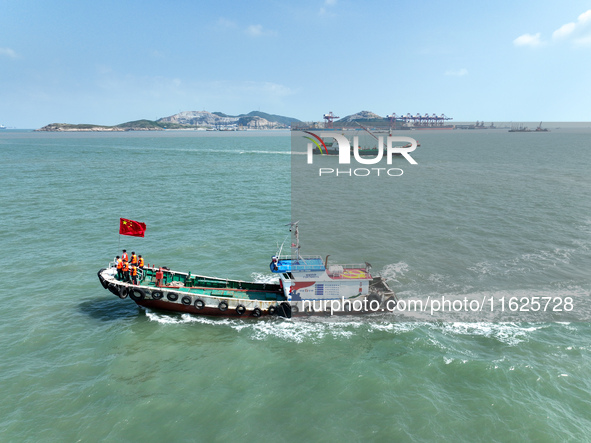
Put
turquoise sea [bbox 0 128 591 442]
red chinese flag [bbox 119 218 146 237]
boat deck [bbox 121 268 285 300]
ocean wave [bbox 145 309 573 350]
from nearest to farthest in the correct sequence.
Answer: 1. turquoise sea [bbox 0 128 591 442]
2. ocean wave [bbox 145 309 573 350]
3. red chinese flag [bbox 119 218 146 237]
4. boat deck [bbox 121 268 285 300]

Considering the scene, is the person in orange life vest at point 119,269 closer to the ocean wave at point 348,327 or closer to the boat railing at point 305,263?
the ocean wave at point 348,327

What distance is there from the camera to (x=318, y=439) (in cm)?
1509

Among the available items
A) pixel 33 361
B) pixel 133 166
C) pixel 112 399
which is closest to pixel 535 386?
pixel 112 399

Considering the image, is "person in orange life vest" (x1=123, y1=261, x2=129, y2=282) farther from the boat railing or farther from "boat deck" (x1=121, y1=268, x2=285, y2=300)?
the boat railing

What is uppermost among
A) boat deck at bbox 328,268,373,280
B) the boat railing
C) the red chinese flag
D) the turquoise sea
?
the red chinese flag

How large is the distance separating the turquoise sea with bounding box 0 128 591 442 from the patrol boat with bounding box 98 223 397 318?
2.69ft

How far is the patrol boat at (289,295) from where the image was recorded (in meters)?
23.9

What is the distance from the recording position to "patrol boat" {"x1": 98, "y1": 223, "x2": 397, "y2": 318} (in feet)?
78.3

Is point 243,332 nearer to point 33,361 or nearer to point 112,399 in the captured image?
point 112,399

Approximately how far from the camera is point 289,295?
2448 centimetres

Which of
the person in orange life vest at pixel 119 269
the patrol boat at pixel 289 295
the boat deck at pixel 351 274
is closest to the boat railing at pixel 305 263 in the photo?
the patrol boat at pixel 289 295

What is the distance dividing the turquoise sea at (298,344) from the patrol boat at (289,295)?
2.69 ft

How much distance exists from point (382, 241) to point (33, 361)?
95.5 feet

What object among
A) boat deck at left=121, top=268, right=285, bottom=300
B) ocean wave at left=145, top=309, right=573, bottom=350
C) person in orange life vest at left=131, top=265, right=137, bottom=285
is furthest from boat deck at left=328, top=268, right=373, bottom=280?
person in orange life vest at left=131, top=265, right=137, bottom=285
